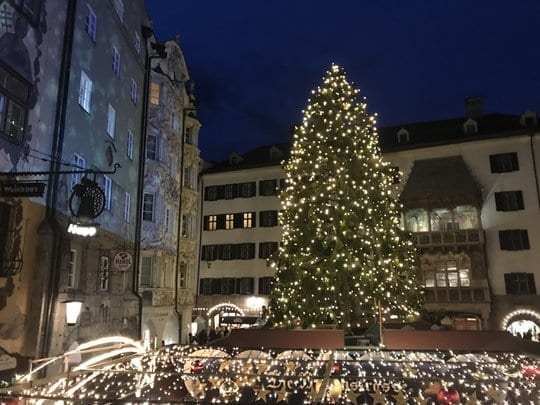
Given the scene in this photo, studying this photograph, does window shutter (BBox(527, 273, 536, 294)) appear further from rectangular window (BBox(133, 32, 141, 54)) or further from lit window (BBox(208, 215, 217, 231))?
rectangular window (BBox(133, 32, 141, 54))

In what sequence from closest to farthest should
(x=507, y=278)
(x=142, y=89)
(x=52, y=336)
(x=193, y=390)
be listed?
1. (x=193, y=390)
2. (x=52, y=336)
3. (x=142, y=89)
4. (x=507, y=278)

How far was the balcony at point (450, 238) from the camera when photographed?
3331 centimetres

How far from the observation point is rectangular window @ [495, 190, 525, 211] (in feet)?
108

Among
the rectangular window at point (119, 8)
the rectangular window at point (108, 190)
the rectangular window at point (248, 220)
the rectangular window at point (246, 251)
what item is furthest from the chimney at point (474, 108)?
the rectangular window at point (108, 190)

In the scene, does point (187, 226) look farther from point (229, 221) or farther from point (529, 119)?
point (529, 119)

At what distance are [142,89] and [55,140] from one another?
11839mm

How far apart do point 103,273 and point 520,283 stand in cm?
2709

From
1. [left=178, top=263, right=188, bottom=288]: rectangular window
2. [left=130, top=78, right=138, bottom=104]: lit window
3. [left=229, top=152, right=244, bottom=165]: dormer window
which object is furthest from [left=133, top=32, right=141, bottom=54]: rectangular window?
[left=229, top=152, right=244, bottom=165]: dormer window

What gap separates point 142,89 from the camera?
2716 cm

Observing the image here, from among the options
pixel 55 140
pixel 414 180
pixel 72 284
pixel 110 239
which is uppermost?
pixel 414 180

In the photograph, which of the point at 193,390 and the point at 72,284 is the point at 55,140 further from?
the point at 193,390

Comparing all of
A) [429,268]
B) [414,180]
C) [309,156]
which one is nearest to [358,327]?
[309,156]

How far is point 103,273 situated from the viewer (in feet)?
66.2

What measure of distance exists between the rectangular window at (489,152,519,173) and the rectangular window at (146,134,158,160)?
24026mm
